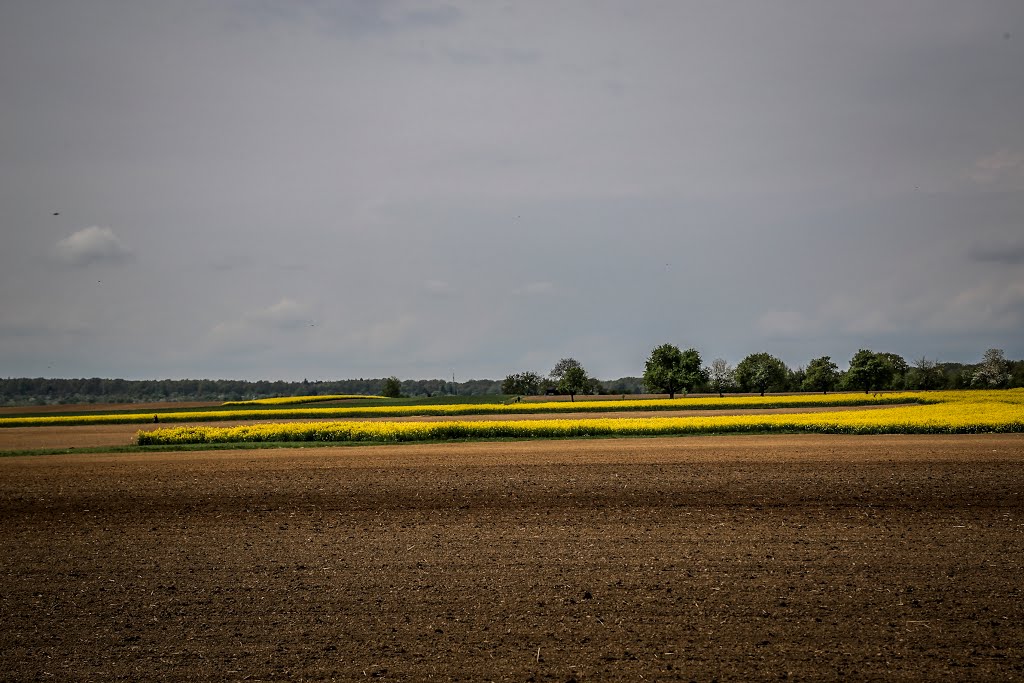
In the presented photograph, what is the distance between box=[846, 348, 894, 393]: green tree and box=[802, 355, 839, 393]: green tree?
2403cm

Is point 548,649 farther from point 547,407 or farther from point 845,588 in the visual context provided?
point 547,407

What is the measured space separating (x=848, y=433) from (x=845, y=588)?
90.0 ft

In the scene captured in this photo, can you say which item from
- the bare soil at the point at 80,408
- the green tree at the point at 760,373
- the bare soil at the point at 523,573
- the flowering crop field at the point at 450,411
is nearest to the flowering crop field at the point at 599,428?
the bare soil at the point at 523,573

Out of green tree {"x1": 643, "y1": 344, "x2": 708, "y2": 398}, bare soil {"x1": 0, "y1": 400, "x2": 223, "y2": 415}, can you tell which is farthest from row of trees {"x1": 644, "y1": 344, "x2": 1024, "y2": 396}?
bare soil {"x1": 0, "y1": 400, "x2": 223, "y2": 415}

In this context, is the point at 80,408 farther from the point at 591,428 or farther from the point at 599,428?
the point at 599,428

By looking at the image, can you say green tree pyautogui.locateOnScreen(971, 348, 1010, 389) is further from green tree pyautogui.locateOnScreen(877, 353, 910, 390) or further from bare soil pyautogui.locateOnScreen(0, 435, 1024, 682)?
bare soil pyautogui.locateOnScreen(0, 435, 1024, 682)

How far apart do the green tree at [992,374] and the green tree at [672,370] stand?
184 feet

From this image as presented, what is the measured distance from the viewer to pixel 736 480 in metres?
23.4

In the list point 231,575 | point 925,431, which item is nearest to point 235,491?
point 231,575

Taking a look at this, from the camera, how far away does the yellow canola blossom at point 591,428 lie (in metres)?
39.8

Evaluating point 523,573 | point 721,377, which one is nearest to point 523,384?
point 721,377

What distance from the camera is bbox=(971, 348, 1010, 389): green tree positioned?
446 ft

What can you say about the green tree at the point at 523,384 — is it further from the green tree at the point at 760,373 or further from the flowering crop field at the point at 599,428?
the flowering crop field at the point at 599,428

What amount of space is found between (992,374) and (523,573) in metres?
155
